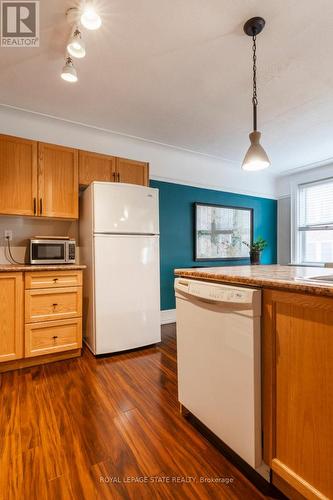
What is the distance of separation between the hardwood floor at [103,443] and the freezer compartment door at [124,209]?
140 centimetres

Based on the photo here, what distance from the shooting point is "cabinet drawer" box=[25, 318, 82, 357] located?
2.33m

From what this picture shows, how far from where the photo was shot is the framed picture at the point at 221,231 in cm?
395

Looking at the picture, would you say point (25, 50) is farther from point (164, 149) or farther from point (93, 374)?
point (93, 374)

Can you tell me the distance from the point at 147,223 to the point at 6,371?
6.37 feet

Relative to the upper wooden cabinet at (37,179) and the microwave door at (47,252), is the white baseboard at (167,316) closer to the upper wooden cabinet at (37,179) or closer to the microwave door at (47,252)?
the microwave door at (47,252)

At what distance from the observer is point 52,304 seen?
2436 mm

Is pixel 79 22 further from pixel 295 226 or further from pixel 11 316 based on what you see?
pixel 295 226

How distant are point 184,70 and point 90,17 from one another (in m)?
0.87

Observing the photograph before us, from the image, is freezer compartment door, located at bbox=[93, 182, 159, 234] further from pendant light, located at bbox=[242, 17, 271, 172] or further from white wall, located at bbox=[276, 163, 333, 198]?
white wall, located at bbox=[276, 163, 333, 198]

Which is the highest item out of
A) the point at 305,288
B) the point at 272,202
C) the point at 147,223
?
the point at 272,202

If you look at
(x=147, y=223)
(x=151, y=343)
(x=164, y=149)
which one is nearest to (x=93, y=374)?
(x=151, y=343)

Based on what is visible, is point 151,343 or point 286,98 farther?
point 151,343

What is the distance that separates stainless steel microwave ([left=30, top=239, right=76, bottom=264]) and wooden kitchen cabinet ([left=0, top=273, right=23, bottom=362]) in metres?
0.30

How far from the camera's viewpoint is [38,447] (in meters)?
1.38
